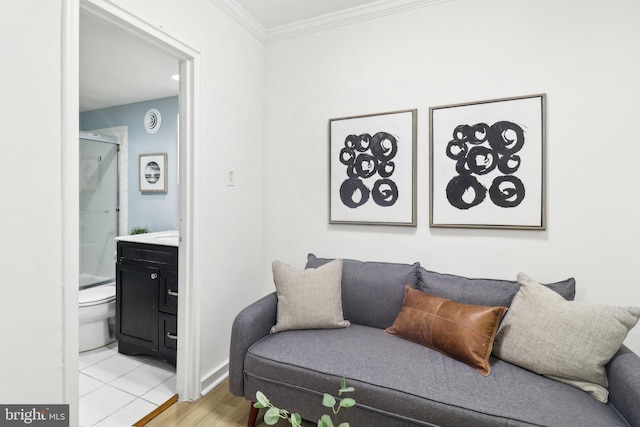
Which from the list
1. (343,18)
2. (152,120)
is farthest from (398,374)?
(152,120)

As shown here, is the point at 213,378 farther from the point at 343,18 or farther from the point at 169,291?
the point at 343,18

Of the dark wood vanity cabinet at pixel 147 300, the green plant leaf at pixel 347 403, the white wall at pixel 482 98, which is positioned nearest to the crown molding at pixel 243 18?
the white wall at pixel 482 98

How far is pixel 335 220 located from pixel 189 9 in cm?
165

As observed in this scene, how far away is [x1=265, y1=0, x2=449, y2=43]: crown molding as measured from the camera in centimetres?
225

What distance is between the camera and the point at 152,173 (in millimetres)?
3854

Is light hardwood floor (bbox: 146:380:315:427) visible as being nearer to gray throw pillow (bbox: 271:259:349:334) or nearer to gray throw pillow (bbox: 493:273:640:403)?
gray throw pillow (bbox: 271:259:349:334)

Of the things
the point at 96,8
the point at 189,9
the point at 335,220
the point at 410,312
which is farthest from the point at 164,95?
the point at 410,312

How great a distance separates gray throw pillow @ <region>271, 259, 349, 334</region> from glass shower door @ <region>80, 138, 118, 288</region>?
9.71ft

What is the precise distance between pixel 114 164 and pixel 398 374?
4.07 metres

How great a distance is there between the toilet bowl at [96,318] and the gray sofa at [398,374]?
1.62 m

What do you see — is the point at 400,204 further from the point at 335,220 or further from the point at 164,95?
the point at 164,95

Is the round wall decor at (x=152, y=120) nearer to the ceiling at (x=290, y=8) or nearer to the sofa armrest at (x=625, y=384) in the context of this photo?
the ceiling at (x=290, y=8)

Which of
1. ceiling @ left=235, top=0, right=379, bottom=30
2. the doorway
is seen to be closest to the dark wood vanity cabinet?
the doorway

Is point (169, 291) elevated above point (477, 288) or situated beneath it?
situated beneath
